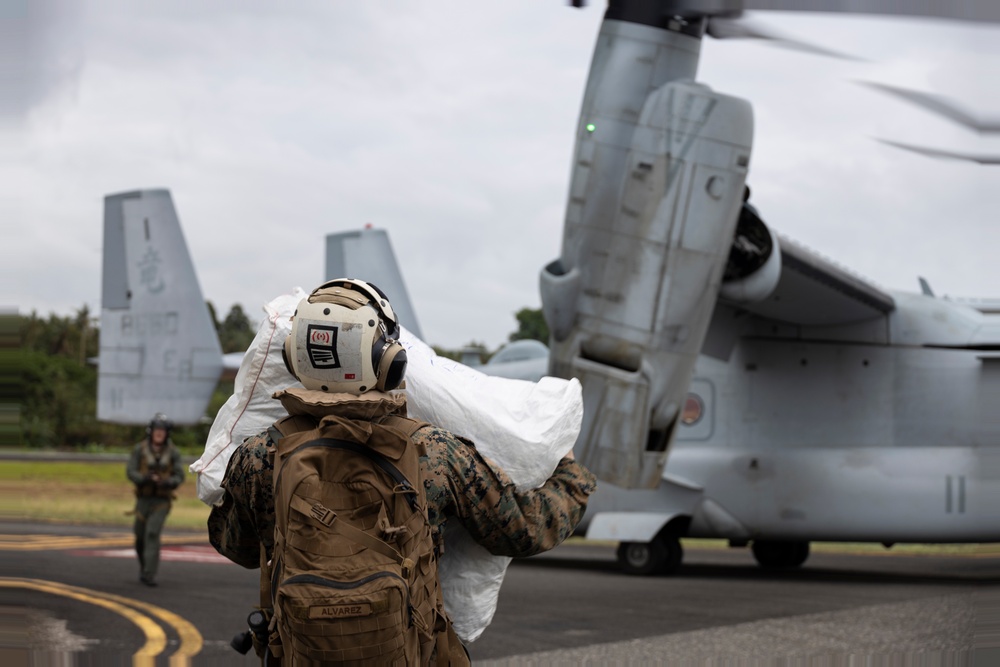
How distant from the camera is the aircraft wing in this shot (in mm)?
10961

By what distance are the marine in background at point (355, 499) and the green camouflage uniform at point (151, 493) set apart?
26.2 ft

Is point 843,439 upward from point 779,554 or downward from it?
upward

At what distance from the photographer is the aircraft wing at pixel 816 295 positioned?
1096 cm

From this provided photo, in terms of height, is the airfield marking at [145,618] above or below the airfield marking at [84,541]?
above

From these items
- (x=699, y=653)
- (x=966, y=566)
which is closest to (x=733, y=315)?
(x=966, y=566)

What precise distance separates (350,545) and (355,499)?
101 mm

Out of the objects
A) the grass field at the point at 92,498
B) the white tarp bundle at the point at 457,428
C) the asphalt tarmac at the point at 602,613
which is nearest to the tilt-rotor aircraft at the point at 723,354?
the asphalt tarmac at the point at 602,613

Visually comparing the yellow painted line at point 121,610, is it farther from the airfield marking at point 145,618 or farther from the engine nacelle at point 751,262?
the engine nacelle at point 751,262

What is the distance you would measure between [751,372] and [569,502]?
32.0 feet

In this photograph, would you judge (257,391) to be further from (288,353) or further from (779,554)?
(779,554)

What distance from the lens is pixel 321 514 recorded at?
2215mm

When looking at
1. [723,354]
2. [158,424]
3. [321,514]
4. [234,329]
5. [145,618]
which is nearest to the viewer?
[321,514]

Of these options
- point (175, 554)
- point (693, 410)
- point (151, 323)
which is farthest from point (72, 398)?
point (693, 410)

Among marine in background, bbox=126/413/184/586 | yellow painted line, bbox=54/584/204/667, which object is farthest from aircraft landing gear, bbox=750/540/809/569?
yellow painted line, bbox=54/584/204/667
